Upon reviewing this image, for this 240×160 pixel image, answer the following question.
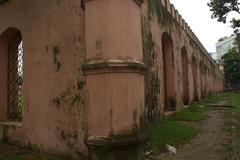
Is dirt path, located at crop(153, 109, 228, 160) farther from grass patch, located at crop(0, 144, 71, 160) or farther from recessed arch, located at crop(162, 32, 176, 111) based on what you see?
recessed arch, located at crop(162, 32, 176, 111)

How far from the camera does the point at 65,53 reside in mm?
4957

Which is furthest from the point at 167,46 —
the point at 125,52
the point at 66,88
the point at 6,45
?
the point at 125,52

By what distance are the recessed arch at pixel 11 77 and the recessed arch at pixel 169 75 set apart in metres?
4.76

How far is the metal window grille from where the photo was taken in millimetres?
6930

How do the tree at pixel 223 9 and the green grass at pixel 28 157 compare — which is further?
the tree at pixel 223 9

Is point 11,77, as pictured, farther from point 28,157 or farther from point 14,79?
point 28,157

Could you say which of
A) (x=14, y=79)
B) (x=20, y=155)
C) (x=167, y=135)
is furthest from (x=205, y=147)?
(x=14, y=79)

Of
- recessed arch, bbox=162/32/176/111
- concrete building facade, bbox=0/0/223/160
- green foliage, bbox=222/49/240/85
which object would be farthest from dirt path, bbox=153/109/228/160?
green foliage, bbox=222/49/240/85

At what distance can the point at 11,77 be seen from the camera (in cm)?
699

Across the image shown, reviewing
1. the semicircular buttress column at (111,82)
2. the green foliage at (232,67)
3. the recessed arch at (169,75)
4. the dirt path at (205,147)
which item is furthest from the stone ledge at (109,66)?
the green foliage at (232,67)

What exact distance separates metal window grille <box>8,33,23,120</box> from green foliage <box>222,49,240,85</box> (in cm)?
3982

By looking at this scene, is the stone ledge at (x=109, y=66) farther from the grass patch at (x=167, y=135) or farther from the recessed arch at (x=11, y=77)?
the recessed arch at (x=11, y=77)

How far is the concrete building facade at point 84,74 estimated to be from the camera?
368 cm

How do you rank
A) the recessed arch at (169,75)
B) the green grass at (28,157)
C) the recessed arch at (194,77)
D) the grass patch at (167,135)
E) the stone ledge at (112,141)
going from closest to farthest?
the stone ledge at (112,141), the green grass at (28,157), the grass patch at (167,135), the recessed arch at (169,75), the recessed arch at (194,77)
